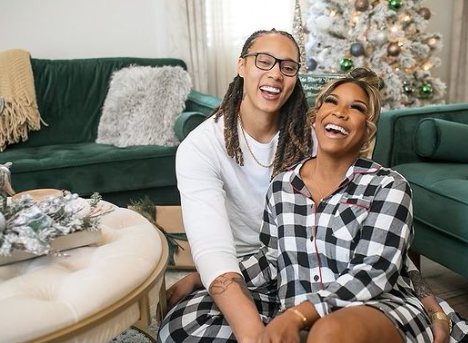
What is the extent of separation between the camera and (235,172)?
1354mm

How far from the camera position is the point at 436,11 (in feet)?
13.8

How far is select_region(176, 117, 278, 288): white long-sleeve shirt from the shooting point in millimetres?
1188

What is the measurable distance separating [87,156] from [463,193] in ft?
5.40

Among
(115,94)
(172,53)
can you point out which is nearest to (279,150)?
(115,94)

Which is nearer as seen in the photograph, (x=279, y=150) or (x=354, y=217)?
(x=354, y=217)

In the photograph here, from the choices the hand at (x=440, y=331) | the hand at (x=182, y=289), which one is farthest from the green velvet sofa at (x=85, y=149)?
the hand at (x=440, y=331)

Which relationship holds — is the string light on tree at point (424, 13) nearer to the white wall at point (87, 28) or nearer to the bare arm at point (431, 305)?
the white wall at point (87, 28)

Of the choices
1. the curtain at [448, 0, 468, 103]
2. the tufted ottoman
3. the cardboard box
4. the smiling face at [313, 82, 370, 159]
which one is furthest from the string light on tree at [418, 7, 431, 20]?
the tufted ottoman

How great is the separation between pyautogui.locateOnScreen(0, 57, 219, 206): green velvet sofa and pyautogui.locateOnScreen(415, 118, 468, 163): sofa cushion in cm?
105

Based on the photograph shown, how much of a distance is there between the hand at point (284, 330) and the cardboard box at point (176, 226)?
1.14m

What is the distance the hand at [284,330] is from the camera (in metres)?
0.95

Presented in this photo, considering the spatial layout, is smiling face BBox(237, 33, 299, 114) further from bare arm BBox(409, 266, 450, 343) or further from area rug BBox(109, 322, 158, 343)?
area rug BBox(109, 322, 158, 343)

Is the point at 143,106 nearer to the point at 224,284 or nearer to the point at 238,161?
the point at 238,161

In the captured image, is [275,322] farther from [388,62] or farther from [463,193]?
[388,62]
